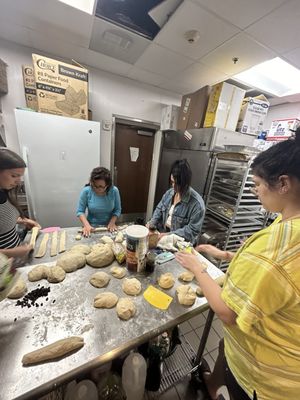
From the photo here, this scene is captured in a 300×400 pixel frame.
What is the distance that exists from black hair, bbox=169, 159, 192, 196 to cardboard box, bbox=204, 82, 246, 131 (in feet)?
3.32

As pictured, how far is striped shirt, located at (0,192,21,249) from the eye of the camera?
3.46ft

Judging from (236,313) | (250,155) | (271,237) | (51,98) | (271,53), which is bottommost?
(236,313)

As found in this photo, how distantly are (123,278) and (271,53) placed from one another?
2418 mm

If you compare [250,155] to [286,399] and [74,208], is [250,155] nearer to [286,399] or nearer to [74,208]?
[286,399]

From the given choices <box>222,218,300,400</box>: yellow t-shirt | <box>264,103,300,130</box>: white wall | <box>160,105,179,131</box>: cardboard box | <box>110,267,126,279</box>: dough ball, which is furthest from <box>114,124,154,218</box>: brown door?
<box>222,218,300,400</box>: yellow t-shirt

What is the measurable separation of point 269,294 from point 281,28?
2008 millimetres

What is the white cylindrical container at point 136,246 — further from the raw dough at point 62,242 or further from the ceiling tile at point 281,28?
the ceiling tile at point 281,28

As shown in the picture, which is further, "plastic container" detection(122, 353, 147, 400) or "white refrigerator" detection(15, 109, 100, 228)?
"white refrigerator" detection(15, 109, 100, 228)

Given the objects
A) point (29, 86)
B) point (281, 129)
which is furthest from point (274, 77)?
point (29, 86)

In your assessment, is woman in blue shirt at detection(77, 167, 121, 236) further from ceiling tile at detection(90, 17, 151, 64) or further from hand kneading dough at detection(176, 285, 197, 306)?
ceiling tile at detection(90, 17, 151, 64)

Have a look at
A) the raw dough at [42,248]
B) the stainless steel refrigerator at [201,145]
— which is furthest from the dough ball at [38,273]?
the stainless steel refrigerator at [201,145]

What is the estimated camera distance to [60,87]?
1.94 metres

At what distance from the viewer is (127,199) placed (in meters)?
3.69

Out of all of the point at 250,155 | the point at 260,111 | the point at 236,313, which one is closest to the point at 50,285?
the point at 236,313
